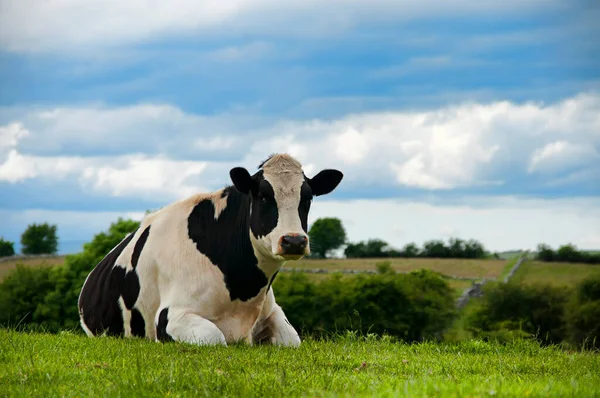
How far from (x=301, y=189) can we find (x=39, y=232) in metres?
156

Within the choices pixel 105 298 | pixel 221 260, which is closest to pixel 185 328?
pixel 221 260

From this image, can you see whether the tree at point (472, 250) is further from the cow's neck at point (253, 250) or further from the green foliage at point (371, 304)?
the cow's neck at point (253, 250)

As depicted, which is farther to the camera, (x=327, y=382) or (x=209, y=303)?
(x=209, y=303)

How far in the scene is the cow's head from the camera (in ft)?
37.8

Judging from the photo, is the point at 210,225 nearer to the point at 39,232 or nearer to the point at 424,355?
the point at 424,355

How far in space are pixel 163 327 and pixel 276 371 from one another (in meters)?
4.53

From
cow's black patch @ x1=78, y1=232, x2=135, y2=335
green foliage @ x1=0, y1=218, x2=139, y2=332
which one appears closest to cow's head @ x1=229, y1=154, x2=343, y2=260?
cow's black patch @ x1=78, y1=232, x2=135, y2=335

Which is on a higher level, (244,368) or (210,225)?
(210,225)

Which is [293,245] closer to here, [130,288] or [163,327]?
[163,327]

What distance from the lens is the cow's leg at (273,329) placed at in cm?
1295

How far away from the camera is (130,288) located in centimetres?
1392

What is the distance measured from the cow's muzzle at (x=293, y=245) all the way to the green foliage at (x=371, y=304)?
74.9m

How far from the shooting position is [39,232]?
159 m

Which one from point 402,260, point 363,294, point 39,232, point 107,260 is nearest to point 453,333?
point 363,294
